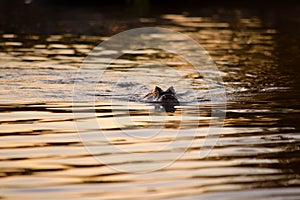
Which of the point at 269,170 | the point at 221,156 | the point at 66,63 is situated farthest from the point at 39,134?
the point at 66,63

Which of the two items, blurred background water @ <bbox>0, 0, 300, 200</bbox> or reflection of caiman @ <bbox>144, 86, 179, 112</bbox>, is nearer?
blurred background water @ <bbox>0, 0, 300, 200</bbox>

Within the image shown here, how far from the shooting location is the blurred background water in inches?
336

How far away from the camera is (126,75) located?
1670cm

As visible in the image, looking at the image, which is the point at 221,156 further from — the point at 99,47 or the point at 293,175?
the point at 99,47

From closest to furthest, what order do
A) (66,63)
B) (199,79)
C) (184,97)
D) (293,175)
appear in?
(293,175) < (184,97) < (199,79) < (66,63)

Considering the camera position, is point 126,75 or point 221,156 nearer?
point 221,156

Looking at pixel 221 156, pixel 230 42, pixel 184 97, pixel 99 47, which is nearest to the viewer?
pixel 221 156

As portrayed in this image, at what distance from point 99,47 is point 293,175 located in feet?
42.1

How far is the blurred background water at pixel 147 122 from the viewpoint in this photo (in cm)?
855

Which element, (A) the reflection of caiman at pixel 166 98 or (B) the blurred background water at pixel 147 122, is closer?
(B) the blurred background water at pixel 147 122

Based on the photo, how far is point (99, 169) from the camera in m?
9.12

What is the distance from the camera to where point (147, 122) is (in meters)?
11.9

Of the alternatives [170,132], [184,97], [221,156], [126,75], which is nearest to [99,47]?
[126,75]

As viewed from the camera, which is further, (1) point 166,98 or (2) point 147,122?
(1) point 166,98
